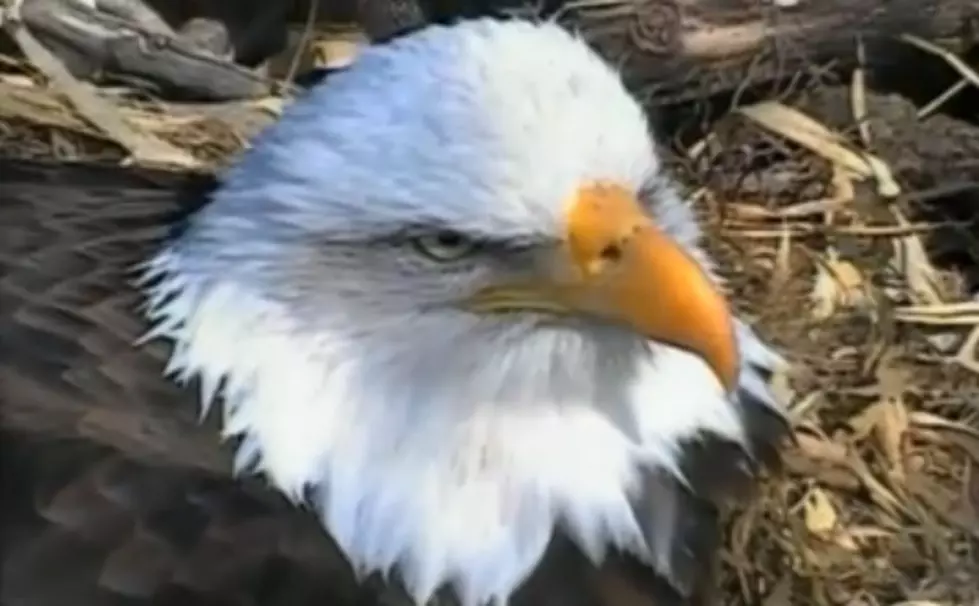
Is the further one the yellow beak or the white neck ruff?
the white neck ruff

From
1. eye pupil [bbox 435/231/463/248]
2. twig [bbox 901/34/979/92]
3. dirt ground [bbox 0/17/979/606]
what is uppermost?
eye pupil [bbox 435/231/463/248]

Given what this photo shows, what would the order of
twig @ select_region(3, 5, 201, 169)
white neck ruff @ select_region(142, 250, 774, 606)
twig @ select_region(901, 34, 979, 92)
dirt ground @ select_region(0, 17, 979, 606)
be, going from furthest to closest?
twig @ select_region(901, 34, 979, 92), twig @ select_region(3, 5, 201, 169), dirt ground @ select_region(0, 17, 979, 606), white neck ruff @ select_region(142, 250, 774, 606)

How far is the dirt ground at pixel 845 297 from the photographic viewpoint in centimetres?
192

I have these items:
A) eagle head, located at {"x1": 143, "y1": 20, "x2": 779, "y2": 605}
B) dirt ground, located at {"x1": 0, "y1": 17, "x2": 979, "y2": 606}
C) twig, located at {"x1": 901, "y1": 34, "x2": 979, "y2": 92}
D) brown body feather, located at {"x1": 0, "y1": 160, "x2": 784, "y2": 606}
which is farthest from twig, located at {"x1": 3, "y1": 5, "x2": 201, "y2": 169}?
twig, located at {"x1": 901, "y1": 34, "x2": 979, "y2": 92}

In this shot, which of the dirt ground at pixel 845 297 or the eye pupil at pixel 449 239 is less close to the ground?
the eye pupil at pixel 449 239

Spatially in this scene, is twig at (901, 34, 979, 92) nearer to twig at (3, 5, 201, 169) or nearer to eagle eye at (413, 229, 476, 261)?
twig at (3, 5, 201, 169)

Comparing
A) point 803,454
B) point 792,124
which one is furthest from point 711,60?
point 803,454

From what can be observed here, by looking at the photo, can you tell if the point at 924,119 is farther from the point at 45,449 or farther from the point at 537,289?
the point at 45,449

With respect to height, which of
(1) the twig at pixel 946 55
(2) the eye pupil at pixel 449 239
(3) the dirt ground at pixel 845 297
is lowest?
(3) the dirt ground at pixel 845 297

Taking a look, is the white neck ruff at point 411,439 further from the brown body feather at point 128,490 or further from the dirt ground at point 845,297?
the dirt ground at point 845,297

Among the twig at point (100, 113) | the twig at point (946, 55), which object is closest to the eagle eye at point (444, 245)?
the twig at point (100, 113)

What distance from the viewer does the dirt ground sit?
1.92 m

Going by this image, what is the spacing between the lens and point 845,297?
2.12 meters

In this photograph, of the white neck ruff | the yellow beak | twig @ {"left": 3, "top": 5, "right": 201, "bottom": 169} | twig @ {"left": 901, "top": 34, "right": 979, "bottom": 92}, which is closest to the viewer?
the yellow beak
